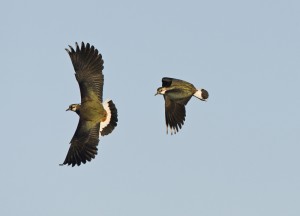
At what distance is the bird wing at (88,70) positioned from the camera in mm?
24078

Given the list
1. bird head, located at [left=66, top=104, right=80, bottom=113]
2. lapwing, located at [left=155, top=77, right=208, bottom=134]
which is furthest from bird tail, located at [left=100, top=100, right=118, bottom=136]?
lapwing, located at [left=155, top=77, right=208, bottom=134]

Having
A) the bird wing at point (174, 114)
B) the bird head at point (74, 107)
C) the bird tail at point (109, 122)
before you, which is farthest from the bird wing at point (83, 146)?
the bird wing at point (174, 114)

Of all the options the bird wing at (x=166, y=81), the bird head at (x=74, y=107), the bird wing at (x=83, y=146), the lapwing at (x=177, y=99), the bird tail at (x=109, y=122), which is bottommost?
the bird wing at (x=83, y=146)

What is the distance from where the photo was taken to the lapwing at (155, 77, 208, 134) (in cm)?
2542

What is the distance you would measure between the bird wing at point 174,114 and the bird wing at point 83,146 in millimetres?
3243

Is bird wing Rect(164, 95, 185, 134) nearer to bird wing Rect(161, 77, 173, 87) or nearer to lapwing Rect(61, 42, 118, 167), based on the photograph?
bird wing Rect(161, 77, 173, 87)

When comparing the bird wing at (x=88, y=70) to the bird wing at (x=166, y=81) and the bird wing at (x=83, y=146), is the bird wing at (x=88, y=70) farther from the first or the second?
the bird wing at (x=166, y=81)

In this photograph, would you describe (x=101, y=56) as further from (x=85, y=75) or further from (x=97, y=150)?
(x=97, y=150)

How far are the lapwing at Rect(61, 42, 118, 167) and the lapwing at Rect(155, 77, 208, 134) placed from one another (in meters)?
2.43

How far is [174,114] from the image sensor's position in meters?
25.5

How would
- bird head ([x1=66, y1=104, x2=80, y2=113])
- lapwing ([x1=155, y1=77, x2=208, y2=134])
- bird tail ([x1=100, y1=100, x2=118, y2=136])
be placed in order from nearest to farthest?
bird tail ([x1=100, y1=100, x2=118, y2=136]), bird head ([x1=66, y1=104, x2=80, y2=113]), lapwing ([x1=155, y1=77, x2=208, y2=134])

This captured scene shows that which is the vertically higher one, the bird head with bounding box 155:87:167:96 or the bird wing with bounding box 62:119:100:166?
the bird head with bounding box 155:87:167:96

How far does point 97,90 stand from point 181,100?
2938 mm

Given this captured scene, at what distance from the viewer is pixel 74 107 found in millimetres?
24344
